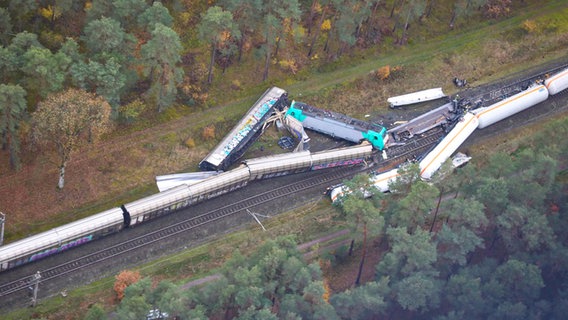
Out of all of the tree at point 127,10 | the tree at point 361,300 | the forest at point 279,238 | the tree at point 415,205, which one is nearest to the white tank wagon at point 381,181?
the forest at point 279,238

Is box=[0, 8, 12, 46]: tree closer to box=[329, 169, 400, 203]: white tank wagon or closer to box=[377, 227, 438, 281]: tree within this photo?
box=[329, 169, 400, 203]: white tank wagon

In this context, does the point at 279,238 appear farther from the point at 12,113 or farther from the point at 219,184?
the point at 12,113

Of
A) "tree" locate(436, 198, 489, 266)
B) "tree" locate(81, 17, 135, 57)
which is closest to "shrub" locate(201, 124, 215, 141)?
"tree" locate(81, 17, 135, 57)

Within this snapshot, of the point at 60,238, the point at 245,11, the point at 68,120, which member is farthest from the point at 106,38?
the point at 60,238

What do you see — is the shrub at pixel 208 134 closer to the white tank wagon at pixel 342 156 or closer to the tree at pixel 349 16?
the white tank wagon at pixel 342 156

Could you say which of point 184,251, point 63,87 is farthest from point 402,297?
point 63,87

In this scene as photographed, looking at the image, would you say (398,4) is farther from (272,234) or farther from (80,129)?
(80,129)
